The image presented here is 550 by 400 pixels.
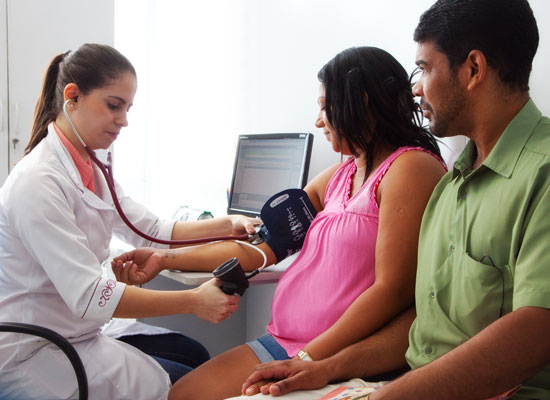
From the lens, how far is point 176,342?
1698 millimetres

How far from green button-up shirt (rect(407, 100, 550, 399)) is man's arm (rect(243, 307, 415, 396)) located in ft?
0.27

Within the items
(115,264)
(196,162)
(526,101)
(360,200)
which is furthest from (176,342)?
(196,162)

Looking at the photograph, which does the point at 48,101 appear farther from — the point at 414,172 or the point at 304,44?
the point at 304,44

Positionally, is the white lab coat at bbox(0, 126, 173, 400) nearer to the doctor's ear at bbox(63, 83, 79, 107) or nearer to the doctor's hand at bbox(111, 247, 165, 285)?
the doctor's ear at bbox(63, 83, 79, 107)

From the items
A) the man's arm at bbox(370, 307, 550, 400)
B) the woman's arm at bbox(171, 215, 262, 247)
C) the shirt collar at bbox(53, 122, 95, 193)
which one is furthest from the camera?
the woman's arm at bbox(171, 215, 262, 247)

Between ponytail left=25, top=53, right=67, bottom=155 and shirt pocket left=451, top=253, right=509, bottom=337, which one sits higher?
ponytail left=25, top=53, right=67, bottom=155

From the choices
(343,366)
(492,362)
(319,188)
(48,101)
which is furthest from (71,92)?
(492,362)

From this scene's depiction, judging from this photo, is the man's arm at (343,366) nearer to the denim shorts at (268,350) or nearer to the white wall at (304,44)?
the denim shorts at (268,350)

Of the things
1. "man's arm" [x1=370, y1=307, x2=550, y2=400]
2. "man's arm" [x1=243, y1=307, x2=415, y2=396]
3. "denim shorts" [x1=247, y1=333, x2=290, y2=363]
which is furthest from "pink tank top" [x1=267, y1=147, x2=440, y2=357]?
"man's arm" [x1=370, y1=307, x2=550, y2=400]

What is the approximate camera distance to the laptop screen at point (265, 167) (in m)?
2.11

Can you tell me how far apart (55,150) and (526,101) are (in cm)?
109

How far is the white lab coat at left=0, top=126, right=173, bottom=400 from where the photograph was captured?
49.3 inches

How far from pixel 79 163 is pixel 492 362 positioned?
1081 millimetres

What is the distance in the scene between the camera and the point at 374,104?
140 centimetres
